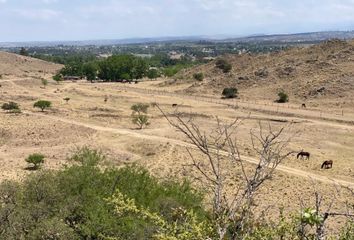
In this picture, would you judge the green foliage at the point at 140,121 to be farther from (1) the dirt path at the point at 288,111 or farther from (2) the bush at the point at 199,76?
(2) the bush at the point at 199,76

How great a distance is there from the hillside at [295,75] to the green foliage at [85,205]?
169 feet

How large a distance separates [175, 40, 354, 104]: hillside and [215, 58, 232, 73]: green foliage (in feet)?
3.13

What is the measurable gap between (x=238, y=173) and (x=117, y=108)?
1239 inches

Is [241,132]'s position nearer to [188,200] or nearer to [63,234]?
[188,200]

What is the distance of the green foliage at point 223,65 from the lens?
94438 millimetres

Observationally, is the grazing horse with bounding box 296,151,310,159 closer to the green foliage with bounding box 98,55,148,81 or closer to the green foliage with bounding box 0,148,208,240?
the green foliage with bounding box 0,148,208,240

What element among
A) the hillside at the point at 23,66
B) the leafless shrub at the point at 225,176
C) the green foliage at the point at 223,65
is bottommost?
the hillside at the point at 23,66

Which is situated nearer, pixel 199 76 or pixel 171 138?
pixel 171 138

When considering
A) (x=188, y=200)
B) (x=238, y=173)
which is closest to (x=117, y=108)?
(x=238, y=173)

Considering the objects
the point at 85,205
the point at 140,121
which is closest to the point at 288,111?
the point at 140,121

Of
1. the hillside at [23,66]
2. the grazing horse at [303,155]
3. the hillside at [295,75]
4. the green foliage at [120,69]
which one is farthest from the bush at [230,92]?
the hillside at [23,66]

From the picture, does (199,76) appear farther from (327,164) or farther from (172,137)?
(327,164)

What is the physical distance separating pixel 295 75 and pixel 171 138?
1584 inches

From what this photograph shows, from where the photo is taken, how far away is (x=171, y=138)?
148ft
